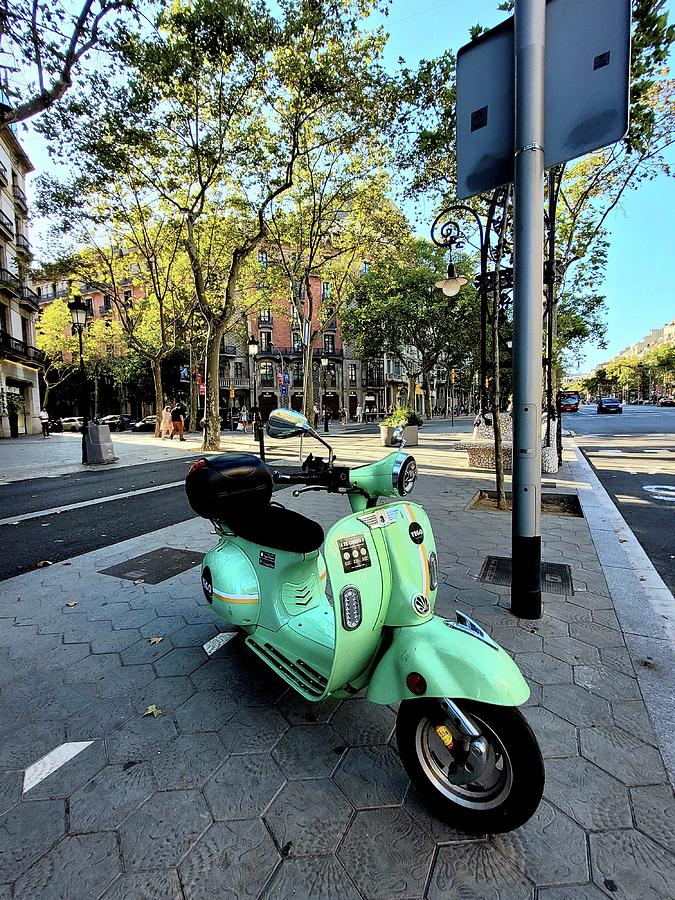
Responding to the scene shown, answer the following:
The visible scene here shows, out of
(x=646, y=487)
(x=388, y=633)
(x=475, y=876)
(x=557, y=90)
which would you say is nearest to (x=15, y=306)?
(x=646, y=487)

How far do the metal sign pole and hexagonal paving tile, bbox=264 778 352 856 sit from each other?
6.26ft

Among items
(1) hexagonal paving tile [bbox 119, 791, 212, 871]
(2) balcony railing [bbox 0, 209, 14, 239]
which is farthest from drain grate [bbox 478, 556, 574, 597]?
(2) balcony railing [bbox 0, 209, 14, 239]

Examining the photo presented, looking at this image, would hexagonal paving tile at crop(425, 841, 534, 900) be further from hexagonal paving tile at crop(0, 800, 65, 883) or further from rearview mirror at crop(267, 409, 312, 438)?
rearview mirror at crop(267, 409, 312, 438)

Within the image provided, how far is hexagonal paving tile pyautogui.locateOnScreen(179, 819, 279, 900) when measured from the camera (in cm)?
141

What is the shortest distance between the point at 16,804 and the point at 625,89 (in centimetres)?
434

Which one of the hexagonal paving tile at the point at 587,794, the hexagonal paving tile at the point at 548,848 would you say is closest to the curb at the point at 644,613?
the hexagonal paving tile at the point at 587,794

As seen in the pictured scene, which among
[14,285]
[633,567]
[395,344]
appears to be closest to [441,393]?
[395,344]

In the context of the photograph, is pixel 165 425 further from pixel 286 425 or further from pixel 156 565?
pixel 286 425

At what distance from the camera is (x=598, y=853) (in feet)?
4.92

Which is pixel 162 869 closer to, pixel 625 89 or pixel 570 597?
pixel 570 597

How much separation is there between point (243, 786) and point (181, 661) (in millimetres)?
1055

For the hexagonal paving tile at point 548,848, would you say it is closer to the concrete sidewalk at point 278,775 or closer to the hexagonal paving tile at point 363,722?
the concrete sidewalk at point 278,775

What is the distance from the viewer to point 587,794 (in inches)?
68.2

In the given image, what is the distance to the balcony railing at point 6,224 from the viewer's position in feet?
90.2
